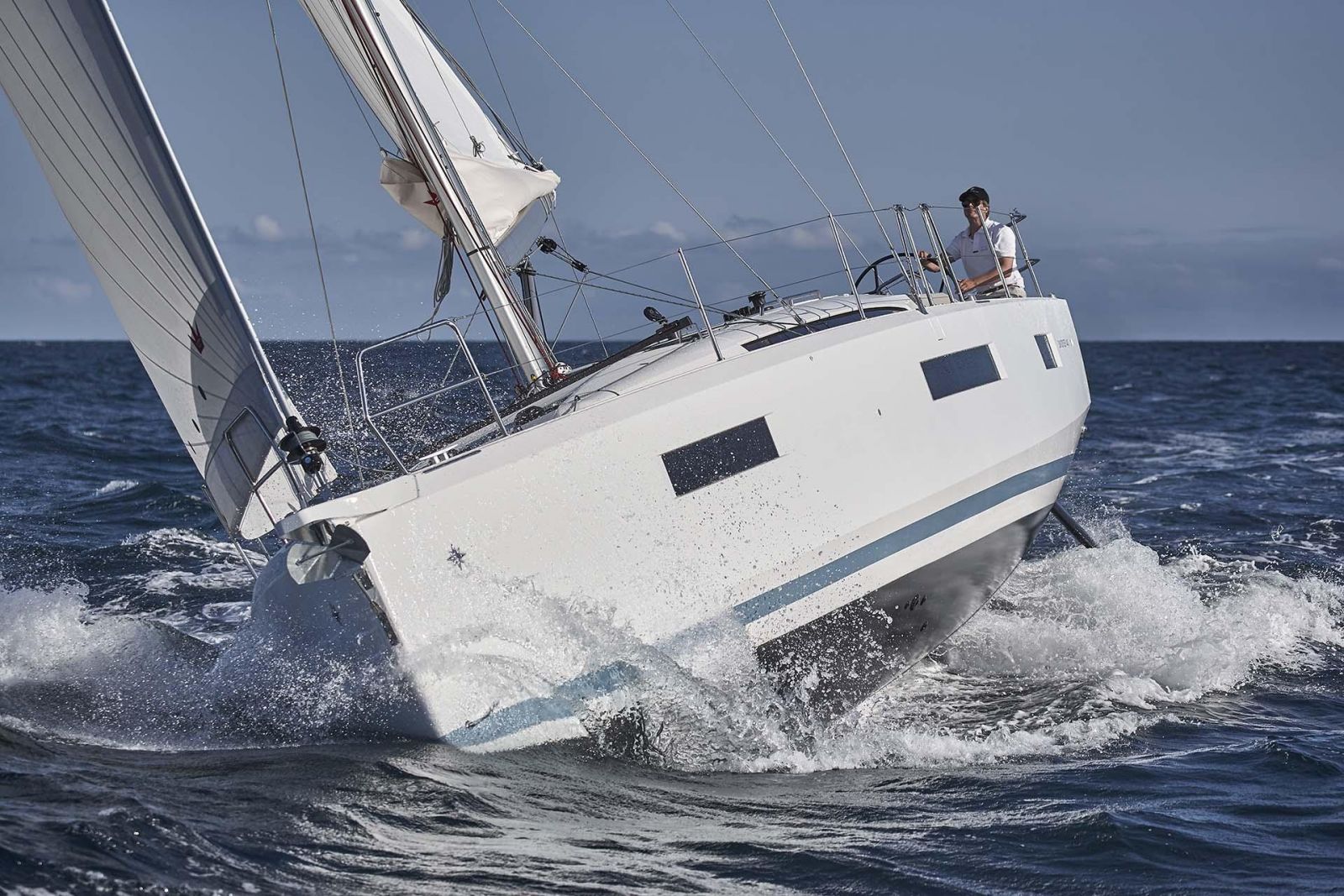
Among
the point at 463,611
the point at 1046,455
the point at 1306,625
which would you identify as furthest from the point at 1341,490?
the point at 463,611

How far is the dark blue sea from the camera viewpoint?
13.0 ft

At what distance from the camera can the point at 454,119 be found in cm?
809

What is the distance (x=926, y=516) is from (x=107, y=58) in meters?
4.19

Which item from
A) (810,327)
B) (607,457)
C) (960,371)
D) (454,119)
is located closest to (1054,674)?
(960,371)

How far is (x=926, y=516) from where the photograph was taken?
5.88 meters

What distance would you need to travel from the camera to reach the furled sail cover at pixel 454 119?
296 inches

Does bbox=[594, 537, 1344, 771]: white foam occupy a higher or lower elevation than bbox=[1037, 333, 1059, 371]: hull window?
lower

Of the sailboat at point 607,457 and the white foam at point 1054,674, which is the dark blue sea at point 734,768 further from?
the sailboat at point 607,457

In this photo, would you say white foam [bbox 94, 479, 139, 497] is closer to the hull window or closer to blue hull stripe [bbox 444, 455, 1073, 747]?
blue hull stripe [bbox 444, 455, 1073, 747]

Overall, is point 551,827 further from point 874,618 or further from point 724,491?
point 874,618

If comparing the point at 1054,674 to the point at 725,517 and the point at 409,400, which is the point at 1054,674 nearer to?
the point at 725,517

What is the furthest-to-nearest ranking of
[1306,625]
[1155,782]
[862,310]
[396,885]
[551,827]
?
1. [1306,625]
2. [862,310]
3. [1155,782]
4. [551,827]
5. [396,885]

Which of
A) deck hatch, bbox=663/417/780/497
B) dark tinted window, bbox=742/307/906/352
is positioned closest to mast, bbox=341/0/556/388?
dark tinted window, bbox=742/307/906/352

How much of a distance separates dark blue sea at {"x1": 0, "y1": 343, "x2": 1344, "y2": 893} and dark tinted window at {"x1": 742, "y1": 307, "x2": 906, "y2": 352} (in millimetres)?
1694
